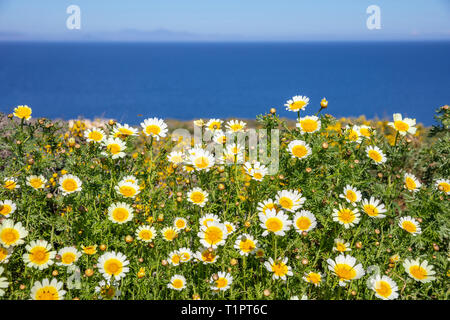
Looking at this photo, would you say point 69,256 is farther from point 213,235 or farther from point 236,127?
point 236,127

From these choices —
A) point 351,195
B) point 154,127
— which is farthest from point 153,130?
point 351,195

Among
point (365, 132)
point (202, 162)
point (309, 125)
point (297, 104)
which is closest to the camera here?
point (202, 162)

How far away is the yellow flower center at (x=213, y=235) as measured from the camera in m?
2.07

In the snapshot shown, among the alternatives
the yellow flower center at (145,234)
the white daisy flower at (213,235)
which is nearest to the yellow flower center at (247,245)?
the white daisy flower at (213,235)

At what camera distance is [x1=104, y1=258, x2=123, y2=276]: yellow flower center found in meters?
1.96

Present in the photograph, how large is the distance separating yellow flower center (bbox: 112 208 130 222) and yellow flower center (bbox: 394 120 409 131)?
214 cm

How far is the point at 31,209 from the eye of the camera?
244cm

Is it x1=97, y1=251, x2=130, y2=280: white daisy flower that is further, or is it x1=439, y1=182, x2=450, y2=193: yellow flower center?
x1=439, y1=182, x2=450, y2=193: yellow flower center

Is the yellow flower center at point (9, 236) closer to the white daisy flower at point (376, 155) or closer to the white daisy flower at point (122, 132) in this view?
the white daisy flower at point (122, 132)

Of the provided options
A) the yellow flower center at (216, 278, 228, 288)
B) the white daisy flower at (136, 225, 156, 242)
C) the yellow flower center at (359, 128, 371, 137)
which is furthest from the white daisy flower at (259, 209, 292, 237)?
the yellow flower center at (359, 128, 371, 137)

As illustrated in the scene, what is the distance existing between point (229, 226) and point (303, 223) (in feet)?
1.64

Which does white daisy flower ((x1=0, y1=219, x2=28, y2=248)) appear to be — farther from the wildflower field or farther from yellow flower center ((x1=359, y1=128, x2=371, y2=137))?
yellow flower center ((x1=359, y1=128, x2=371, y2=137))

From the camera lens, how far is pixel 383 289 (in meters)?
1.88

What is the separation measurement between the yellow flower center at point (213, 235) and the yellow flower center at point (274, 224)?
1.02 ft
